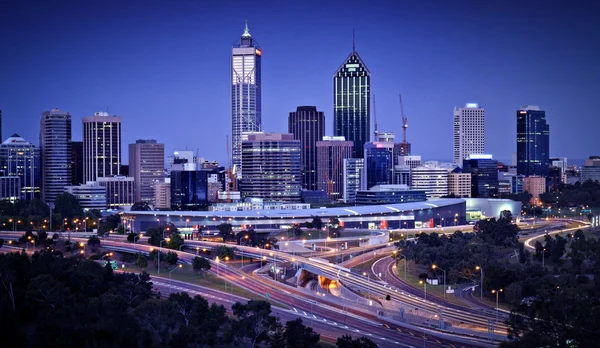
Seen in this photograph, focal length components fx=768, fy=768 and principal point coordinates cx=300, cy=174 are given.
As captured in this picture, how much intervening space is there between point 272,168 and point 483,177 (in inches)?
1834

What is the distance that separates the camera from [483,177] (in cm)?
15538

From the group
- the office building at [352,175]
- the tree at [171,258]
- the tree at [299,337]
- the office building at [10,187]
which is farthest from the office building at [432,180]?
the tree at [299,337]

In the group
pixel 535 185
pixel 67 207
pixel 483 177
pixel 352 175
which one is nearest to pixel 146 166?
pixel 352 175

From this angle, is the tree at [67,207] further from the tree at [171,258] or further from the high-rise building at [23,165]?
the high-rise building at [23,165]

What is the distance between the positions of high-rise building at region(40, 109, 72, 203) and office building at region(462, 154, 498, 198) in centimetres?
7881

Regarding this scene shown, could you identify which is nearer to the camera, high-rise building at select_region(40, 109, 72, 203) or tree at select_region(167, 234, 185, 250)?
tree at select_region(167, 234, 185, 250)

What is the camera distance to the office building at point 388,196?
114 meters

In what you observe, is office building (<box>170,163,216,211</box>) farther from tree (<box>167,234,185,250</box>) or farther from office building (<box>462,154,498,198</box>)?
tree (<box>167,234,185,250</box>)

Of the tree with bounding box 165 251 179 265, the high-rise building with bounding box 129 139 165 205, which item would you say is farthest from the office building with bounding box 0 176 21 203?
the tree with bounding box 165 251 179 265

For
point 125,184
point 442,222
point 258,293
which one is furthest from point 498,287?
point 125,184

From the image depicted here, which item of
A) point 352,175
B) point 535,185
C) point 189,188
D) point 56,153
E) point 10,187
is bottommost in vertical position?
point 535,185

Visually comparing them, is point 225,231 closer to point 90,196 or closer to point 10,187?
point 90,196

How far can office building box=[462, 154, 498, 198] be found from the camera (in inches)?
6093

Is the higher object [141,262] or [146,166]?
[146,166]
